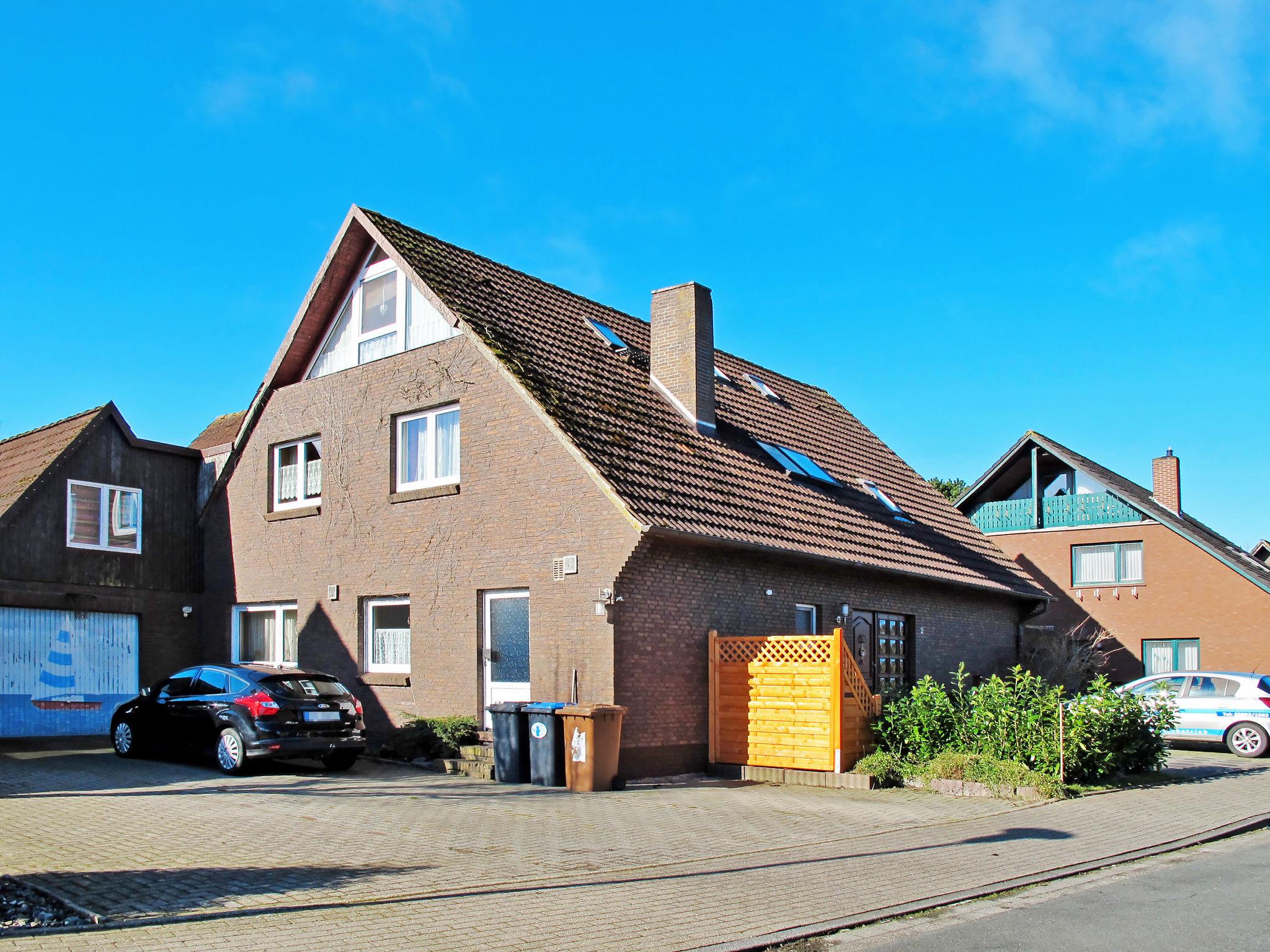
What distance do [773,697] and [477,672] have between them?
13.7ft

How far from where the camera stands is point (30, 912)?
7328 mm

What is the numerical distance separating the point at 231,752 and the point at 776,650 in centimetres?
709

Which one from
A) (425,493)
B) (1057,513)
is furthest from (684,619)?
(1057,513)

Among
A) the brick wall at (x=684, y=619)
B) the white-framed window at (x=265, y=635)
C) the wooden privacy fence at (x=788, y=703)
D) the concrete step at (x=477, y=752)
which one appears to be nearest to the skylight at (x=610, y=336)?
the brick wall at (x=684, y=619)

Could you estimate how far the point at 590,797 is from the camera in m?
13.4

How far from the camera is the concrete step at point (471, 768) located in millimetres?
15133

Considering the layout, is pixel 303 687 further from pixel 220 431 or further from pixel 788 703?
pixel 220 431

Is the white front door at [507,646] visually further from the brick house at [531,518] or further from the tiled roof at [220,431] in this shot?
the tiled roof at [220,431]

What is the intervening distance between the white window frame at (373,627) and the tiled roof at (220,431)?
10.2 metres

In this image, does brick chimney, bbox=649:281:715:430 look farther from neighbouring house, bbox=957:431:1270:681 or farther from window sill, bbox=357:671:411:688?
neighbouring house, bbox=957:431:1270:681

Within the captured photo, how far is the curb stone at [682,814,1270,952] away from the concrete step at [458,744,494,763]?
25.7ft

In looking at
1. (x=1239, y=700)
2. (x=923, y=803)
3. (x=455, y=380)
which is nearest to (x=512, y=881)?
(x=923, y=803)

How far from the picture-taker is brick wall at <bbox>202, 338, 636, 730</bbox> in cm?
1532

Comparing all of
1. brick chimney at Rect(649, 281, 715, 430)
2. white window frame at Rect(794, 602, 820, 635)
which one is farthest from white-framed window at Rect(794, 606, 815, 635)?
brick chimney at Rect(649, 281, 715, 430)
